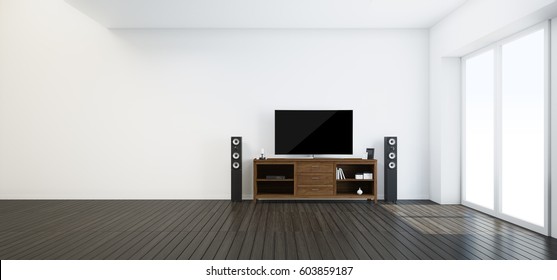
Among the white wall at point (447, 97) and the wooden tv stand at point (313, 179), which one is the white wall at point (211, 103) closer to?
the white wall at point (447, 97)

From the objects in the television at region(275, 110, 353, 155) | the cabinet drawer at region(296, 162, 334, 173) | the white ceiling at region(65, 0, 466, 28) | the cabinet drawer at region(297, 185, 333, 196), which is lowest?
the cabinet drawer at region(297, 185, 333, 196)

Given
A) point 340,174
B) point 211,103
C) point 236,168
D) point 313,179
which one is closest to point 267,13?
point 211,103

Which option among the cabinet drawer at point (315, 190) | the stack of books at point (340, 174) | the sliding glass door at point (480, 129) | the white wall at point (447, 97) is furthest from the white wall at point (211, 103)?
the cabinet drawer at point (315, 190)

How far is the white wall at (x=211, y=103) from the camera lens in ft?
19.6

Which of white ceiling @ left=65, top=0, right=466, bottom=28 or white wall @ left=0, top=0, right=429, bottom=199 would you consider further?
white wall @ left=0, top=0, right=429, bottom=199

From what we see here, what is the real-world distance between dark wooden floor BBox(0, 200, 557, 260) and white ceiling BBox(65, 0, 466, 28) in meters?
3.17

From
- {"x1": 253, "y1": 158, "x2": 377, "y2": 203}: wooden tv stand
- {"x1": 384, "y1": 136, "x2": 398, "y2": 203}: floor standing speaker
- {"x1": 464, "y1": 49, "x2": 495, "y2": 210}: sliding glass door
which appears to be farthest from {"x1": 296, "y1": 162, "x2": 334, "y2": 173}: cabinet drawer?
{"x1": 464, "y1": 49, "x2": 495, "y2": 210}: sliding glass door

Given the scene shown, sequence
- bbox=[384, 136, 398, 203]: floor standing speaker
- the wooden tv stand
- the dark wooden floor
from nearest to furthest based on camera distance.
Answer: the dark wooden floor, the wooden tv stand, bbox=[384, 136, 398, 203]: floor standing speaker

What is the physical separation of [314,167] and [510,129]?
2.85m

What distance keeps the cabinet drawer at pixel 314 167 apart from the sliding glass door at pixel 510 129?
7.56ft

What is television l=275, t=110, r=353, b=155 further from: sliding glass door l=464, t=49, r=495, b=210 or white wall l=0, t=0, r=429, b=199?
sliding glass door l=464, t=49, r=495, b=210

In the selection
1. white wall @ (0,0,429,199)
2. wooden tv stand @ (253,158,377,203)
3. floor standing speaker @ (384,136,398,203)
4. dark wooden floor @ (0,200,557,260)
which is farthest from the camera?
white wall @ (0,0,429,199)

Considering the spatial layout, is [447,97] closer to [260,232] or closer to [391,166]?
[391,166]

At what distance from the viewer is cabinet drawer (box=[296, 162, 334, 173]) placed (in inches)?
218
